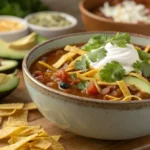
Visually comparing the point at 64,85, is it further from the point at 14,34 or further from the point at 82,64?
the point at 14,34

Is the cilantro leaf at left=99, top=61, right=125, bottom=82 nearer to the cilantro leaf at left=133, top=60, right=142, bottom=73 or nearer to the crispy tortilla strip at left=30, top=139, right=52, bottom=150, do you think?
the cilantro leaf at left=133, top=60, right=142, bottom=73

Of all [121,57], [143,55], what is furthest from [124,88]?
[143,55]

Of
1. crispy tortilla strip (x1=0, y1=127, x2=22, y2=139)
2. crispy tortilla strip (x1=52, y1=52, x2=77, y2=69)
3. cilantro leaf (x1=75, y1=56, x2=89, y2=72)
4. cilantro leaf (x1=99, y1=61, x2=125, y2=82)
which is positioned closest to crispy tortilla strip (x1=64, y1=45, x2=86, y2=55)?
crispy tortilla strip (x1=52, y1=52, x2=77, y2=69)

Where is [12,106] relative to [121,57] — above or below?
below

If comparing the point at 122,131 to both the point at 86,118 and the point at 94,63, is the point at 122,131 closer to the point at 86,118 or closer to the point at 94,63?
the point at 86,118

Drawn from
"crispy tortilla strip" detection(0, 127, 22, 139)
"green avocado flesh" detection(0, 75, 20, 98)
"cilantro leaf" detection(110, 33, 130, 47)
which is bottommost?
"green avocado flesh" detection(0, 75, 20, 98)

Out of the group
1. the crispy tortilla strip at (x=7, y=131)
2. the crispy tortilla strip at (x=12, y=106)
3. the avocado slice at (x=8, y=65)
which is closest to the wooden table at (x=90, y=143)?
the crispy tortilla strip at (x=7, y=131)
